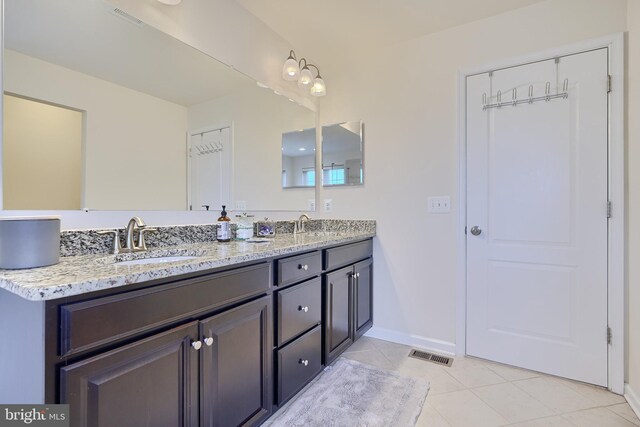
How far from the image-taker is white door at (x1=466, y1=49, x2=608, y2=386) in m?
1.74

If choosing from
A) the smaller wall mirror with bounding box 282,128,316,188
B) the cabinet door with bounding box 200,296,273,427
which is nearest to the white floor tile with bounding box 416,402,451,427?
the cabinet door with bounding box 200,296,273,427

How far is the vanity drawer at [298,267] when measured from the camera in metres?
1.44

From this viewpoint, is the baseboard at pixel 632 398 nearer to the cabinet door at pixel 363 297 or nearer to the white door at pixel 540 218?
the white door at pixel 540 218

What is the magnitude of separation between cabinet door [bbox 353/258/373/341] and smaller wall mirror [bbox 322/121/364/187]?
0.73 metres

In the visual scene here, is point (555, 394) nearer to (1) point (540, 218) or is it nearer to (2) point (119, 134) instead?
(1) point (540, 218)

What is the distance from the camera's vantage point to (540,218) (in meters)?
1.88

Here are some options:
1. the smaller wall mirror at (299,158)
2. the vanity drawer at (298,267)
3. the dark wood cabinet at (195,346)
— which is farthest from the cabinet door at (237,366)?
the smaller wall mirror at (299,158)

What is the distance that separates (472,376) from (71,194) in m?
2.36

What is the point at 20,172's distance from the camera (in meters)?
1.11

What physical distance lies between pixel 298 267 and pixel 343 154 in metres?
1.36

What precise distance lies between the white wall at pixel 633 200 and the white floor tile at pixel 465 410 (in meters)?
0.75

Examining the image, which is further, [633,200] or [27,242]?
[633,200]

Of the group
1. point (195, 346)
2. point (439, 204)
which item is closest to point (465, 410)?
point (439, 204)

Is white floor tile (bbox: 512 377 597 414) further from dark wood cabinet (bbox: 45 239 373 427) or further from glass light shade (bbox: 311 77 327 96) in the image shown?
glass light shade (bbox: 311 77 327 96)
